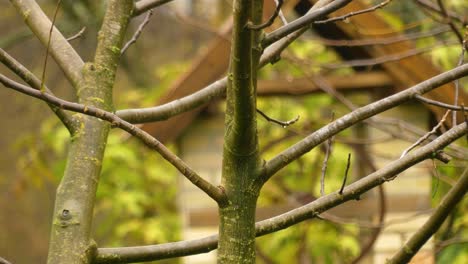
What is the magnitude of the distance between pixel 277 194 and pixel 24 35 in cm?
384

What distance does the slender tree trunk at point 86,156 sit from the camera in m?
1.53

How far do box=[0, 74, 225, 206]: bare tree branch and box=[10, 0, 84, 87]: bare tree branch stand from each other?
48 centimetres

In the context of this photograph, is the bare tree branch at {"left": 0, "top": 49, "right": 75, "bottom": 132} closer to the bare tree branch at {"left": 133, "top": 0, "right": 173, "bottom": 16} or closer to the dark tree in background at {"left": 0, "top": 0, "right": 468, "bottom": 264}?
the dark tree in background at {"left": 0, "top": 0, "right": 468, "bottom": 264}

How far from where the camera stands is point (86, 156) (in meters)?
1.61

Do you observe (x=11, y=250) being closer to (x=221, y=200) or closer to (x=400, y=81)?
(x=400, y=81)

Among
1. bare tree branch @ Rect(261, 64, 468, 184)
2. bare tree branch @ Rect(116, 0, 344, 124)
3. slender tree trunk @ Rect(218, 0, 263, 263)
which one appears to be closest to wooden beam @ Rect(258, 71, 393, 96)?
bare tree branch @ Rect(116, 0, 344, 124)

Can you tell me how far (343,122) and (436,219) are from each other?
1.03 feet

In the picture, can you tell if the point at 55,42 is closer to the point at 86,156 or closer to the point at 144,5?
the point at 144,5

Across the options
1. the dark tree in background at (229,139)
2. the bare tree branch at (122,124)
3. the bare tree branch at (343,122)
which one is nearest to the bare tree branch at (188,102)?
the dark tree in background at (229,139)

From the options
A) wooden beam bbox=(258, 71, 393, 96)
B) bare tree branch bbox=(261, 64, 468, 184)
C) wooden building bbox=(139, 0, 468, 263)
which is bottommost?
bare tree branch bbox=(261, 64, 468, 184)

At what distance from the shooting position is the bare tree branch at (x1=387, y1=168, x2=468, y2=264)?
159cm

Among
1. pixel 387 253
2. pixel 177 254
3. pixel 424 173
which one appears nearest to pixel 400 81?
pixel 424 173

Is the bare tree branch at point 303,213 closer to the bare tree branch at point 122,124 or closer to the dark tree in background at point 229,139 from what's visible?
the dark tree in background at point 229,139

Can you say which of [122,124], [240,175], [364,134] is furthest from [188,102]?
[364,134]
